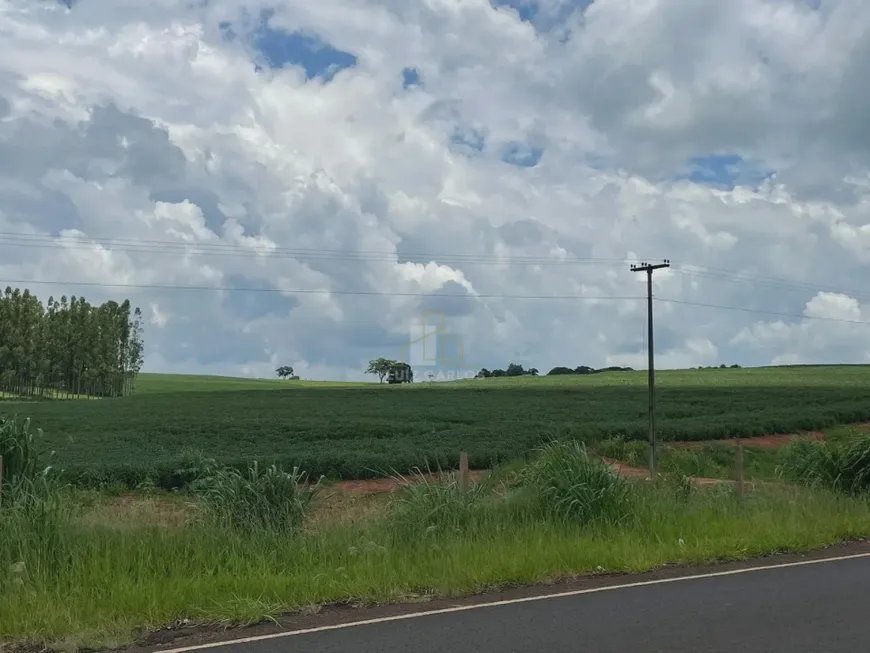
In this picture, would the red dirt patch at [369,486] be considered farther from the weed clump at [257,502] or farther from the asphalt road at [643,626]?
the asphalt road at [643,626]

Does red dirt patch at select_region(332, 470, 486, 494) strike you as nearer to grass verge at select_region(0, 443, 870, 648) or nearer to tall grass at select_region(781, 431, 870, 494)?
tall grass at select_region(781, 431, 870, 494)

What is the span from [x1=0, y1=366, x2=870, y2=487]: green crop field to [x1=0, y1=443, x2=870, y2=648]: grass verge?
6.60m

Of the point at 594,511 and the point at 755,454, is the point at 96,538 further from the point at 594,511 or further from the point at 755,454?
the point at 755,454

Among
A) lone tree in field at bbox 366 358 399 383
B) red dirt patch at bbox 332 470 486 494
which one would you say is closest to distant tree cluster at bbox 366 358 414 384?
lone tree in field at bbox 366 358 399 383

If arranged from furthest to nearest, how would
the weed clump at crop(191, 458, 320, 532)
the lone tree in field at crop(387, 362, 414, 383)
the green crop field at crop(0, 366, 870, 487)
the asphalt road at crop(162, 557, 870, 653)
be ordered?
1. the lone tree in field at crop(387, 362, 414, 383)
2. the green crop field at crop(0, 366, 870, 487)
3. the weed clump at crop(191, 458, 320, 532)
4. the asphalt road at crop(162, 557, 870, 653)

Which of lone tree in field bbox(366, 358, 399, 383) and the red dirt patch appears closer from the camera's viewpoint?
the red dirt patch

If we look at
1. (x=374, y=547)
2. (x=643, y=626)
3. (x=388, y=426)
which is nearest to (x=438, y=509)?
(x=374, y=547)

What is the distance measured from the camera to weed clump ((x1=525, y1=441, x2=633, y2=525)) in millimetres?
11352

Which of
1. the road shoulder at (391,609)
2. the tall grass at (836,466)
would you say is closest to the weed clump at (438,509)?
the road shoulder at (391,609)

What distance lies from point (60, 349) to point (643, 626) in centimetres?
10985

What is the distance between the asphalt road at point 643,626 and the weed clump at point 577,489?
2.67m

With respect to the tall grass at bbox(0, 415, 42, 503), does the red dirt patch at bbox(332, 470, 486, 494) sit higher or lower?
lower

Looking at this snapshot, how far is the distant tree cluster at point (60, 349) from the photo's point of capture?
97.0m

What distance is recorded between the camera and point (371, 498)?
2058 cm
